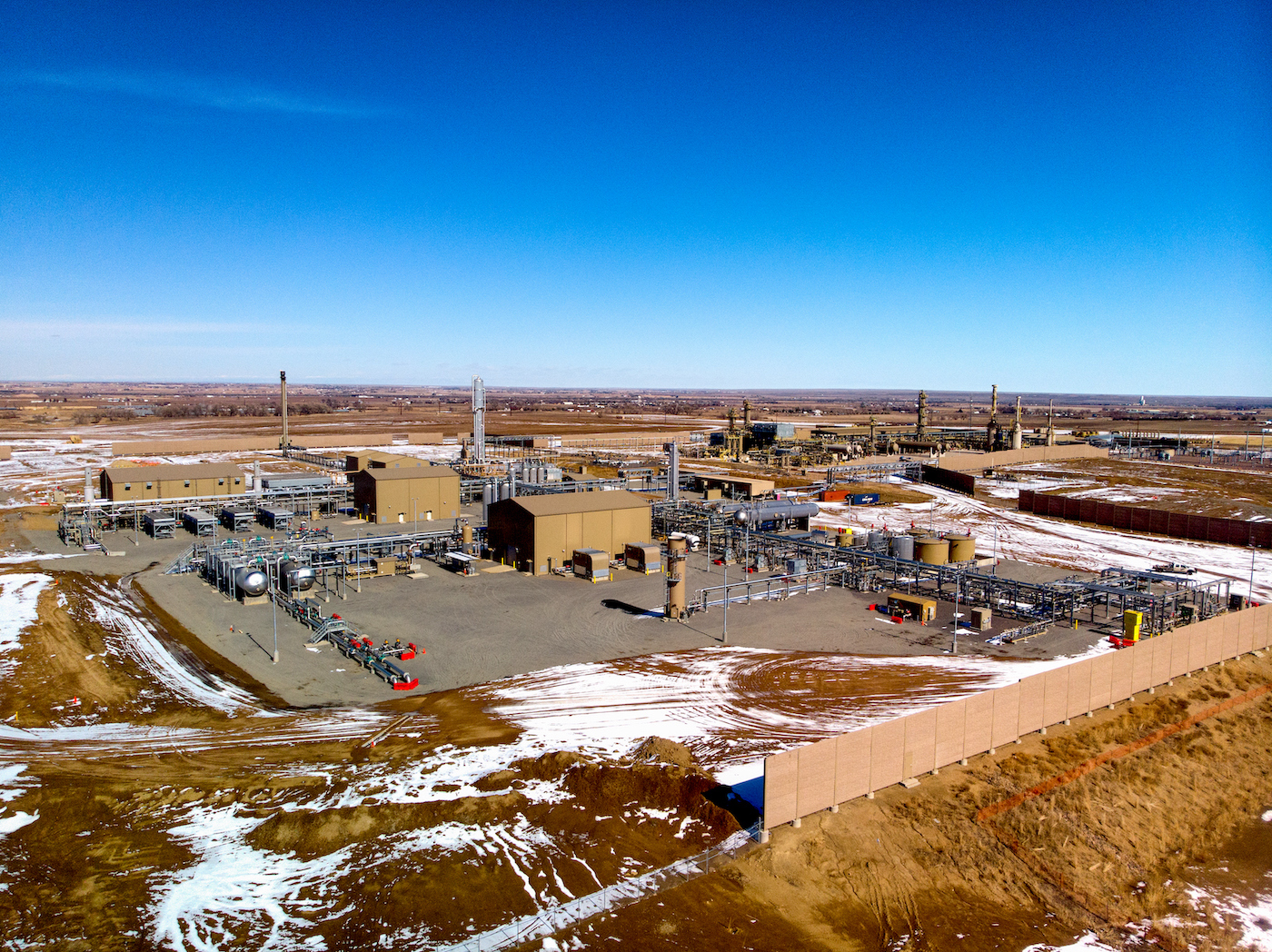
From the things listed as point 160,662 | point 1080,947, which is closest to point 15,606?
point 160,662

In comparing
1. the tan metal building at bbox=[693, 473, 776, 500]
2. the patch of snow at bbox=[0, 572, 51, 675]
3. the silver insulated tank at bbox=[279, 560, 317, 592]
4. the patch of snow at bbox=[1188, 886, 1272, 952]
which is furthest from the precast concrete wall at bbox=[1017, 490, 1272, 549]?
the patch of snow at bbox=[0, 572, 51, 675]

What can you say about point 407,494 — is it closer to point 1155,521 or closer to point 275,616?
point 275,616

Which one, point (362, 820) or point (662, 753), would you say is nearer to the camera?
point (362, 820)

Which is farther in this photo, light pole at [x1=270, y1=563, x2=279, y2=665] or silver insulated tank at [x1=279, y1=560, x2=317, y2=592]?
silver insulated tank at [x1=279, y1=560, x2=317, y2=592]

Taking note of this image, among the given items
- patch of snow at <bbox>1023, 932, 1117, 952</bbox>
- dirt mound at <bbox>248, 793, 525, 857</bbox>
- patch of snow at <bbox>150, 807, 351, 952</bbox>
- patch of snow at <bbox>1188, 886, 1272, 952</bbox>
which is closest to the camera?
patch of snow at <bbox>150, 807, 351, 952</bbox>

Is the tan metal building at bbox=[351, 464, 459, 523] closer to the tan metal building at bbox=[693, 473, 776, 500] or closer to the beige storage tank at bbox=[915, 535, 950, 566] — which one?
the tan metal building at bbox=[693, 473, 776, 500]

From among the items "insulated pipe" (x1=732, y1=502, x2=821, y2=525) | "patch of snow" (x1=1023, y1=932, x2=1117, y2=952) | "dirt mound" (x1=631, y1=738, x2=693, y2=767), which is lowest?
"patch of snow" (x1=1023, y1=932, x2=1117, y2=952)
